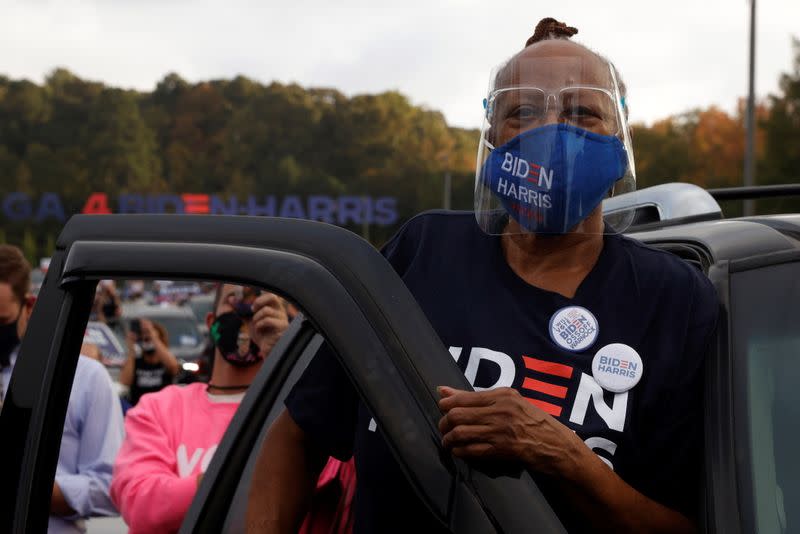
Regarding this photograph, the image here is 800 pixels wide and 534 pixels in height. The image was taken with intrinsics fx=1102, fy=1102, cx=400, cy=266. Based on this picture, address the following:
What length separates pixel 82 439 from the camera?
365 cm

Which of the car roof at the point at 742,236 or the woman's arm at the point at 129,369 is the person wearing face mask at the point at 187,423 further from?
the woman's arm at the point at 129,369

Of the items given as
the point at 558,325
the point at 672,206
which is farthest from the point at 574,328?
the point at 672,206

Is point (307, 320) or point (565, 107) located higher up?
point (565, 107)

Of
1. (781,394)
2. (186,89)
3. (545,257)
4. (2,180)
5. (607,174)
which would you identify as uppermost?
(186,89)

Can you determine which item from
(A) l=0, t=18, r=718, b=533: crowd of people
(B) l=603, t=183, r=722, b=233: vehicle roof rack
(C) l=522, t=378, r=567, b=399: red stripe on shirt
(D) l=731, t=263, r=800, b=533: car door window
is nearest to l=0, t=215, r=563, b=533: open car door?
(A) l=0, t=18, r=718, b=533: crowd of people

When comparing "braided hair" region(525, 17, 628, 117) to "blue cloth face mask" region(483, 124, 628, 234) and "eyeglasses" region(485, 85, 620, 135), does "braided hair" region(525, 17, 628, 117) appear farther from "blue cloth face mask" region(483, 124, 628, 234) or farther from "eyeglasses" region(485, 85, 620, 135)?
"blue cloth face mask" region(483, 124, 628, 234)

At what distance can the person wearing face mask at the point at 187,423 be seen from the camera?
2.99 m

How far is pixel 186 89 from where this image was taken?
105 metres

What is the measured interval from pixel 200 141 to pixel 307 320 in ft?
335

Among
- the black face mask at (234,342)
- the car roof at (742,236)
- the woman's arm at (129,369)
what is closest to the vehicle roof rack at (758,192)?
the car roof at (742,236)

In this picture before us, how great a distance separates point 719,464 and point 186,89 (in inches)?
4217

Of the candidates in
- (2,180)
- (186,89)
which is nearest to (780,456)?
(2,180)

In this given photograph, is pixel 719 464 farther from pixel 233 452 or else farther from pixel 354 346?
pixel 233 452

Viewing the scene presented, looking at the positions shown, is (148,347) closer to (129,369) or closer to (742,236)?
(129,369)
